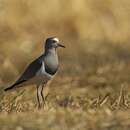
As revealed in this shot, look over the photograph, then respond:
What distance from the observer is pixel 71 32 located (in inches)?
675

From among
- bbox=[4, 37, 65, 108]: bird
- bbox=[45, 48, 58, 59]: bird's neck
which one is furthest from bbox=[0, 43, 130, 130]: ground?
bbox=[45, 48, 58, 59]: bird's neck

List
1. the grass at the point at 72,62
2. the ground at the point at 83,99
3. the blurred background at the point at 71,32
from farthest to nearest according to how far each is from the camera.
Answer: the blurred background at the point at 71,32 < the grass at the point at 72,62 < the ground at the point at 83,99

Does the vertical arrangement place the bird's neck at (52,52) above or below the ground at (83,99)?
above

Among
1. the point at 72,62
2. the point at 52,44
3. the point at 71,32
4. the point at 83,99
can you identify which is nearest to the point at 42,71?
the point at 52,44

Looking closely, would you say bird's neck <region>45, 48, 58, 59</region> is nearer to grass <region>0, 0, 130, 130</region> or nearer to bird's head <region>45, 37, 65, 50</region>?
bird's head <region>45, 37, 65, 50</region>

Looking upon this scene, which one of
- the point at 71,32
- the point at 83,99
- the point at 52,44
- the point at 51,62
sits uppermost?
the point at 52,44

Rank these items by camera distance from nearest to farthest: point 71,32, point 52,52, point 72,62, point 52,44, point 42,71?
1. point 42,71
2. point 52,52
3. point 52,44
4. point 72,62
5. point 71,32

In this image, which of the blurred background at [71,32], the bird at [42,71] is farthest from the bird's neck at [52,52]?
the blurred background at [71,32]

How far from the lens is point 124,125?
29.7 feet

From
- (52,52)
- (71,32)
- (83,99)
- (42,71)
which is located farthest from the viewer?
(71,32)

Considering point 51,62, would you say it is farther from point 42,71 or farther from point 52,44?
point 52,44

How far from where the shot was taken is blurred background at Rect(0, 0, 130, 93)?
15175 mm

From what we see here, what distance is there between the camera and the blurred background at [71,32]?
15175 mm

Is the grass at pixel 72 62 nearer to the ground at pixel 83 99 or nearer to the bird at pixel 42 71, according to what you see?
the ground at pixel 83 99
